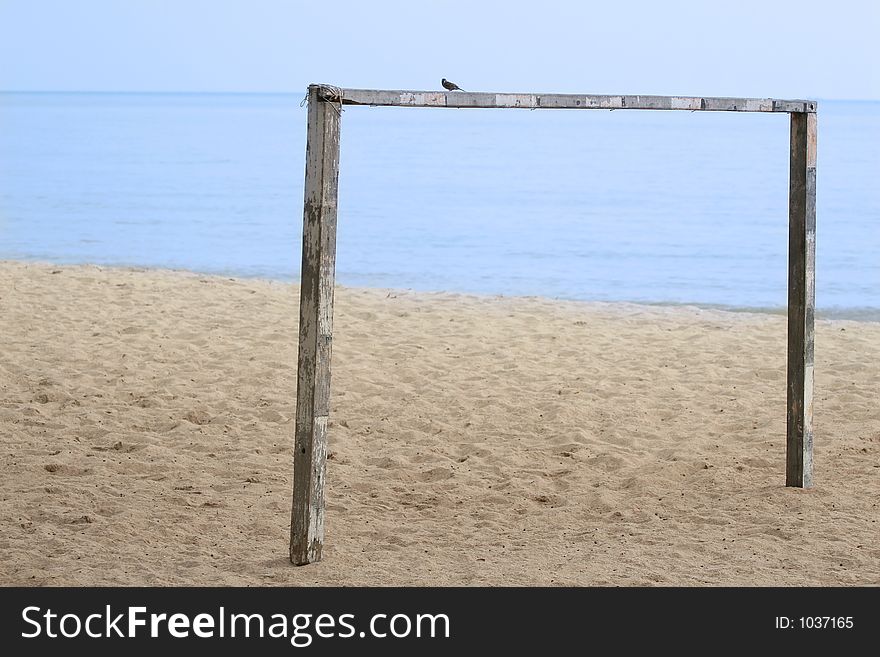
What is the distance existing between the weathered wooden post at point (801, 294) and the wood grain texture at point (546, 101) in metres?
0.17

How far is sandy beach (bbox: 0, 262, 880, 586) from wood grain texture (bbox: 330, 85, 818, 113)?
65.9 inches

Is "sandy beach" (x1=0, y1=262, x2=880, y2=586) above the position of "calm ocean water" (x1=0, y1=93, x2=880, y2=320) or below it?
below

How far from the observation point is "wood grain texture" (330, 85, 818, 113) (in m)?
3.82

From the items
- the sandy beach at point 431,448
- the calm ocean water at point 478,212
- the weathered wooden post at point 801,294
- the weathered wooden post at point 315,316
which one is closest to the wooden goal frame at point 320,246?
the weathered wooden post at point 315,316

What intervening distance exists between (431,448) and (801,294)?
1.95 m

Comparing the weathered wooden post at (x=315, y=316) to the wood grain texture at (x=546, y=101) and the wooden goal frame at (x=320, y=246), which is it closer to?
the wooden goal frame at (x=320, y=246)

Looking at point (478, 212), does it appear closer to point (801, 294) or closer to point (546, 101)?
point (801, 294)

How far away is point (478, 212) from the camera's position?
58.8 feet

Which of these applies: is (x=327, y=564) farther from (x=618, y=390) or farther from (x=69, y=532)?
(x=618, y=390)

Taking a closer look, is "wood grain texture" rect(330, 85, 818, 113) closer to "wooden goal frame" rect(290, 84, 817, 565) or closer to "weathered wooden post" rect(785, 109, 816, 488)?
"wooden goal frame" rect(290, 84, 817, 565)

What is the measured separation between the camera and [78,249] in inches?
527

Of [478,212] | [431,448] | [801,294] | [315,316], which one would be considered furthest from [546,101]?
[478,212]

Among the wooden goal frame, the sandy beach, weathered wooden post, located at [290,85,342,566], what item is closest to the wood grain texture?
the wooden goal frame
